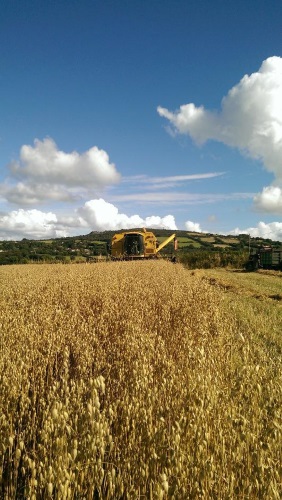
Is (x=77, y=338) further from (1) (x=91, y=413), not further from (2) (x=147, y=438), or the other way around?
(1) (x=91, y=413)

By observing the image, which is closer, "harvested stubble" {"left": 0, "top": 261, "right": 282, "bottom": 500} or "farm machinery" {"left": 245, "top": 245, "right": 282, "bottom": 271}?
"harvested stubble" {"left": 0, "top": 261, "right": 282, "bottom": 500}

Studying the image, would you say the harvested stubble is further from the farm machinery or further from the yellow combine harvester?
the farm machinery

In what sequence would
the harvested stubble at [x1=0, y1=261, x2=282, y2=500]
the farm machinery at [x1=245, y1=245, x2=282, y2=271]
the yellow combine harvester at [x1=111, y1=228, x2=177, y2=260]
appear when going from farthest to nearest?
the farm machinery at [x1=245, y1=245, x2=282, y2=271] → the yellow combine harvester at [x1=111, y1=228, x2=177, y2=260] → the harvested stubble at [x1=0, y1=261, x2=282, y2=500]

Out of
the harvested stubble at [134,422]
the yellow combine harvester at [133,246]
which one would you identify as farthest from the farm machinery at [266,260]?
the harvested stubble at [134,422]

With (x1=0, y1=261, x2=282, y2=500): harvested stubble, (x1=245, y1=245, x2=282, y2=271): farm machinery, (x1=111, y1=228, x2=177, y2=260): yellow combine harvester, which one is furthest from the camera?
(x1=245, y1=245, x2=282, y2=271): farm machinery

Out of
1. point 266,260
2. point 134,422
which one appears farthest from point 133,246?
point 134,422

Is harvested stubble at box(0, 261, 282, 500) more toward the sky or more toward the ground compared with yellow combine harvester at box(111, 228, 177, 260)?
more toward the ground

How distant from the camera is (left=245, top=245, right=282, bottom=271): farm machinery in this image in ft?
90.2

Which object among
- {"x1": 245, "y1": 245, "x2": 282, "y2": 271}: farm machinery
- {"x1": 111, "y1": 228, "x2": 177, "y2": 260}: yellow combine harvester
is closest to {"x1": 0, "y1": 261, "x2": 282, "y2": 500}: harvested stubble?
{"x1": 111, "y1": 228, "x2": 177, "y2": 260}: yellow combine harvester

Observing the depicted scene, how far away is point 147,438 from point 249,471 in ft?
1.98

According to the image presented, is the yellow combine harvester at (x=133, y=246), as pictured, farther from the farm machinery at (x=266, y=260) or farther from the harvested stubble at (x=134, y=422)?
the harvested stubble at (x=134, y=422)

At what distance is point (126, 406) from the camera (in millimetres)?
2369

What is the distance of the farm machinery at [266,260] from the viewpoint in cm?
2750

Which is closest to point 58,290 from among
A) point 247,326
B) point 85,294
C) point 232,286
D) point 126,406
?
point 85,294
